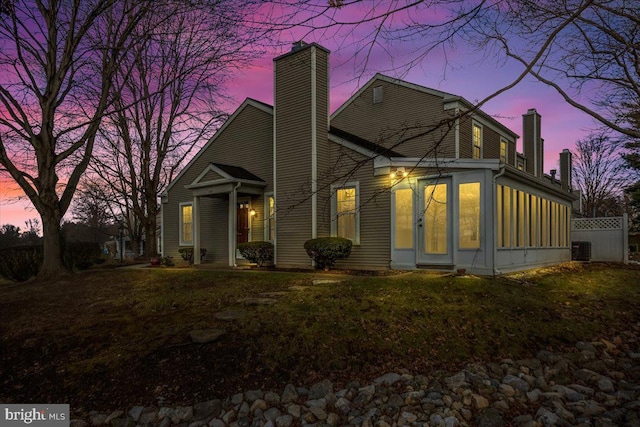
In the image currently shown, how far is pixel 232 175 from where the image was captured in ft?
42.6

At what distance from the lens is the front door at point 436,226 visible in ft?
32.4

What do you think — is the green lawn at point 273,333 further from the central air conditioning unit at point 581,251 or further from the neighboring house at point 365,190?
the central air conditioning unit at point 581,251

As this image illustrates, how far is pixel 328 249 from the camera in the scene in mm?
11000

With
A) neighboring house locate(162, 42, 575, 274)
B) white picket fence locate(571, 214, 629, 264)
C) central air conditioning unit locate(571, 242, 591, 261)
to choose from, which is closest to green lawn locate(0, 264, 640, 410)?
neighboring house locate(162, 42, 575, 274)

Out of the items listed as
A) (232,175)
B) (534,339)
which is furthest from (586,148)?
(534,339)

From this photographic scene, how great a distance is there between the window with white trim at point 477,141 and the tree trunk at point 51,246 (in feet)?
45.3

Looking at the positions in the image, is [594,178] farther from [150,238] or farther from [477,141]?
[150,238]

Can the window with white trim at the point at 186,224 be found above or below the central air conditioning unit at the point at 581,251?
above

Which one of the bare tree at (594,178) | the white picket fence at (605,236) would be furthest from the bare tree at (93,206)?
the bare tree at (594,178)

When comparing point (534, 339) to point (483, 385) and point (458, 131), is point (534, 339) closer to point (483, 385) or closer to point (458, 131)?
point (483, 385)

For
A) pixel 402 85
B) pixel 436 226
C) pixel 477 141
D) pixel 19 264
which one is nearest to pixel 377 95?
pixel 402 85

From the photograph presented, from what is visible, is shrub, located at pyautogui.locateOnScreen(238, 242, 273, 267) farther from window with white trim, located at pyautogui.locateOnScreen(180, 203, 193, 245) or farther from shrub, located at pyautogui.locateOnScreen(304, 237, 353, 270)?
window with white trim, located at pyautogui.locateOnScreen(180, 203, 193, 245)

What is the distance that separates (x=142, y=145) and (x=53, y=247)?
9.36 metres

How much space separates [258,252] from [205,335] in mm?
7397
